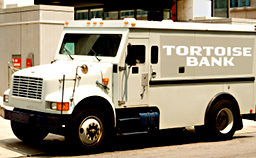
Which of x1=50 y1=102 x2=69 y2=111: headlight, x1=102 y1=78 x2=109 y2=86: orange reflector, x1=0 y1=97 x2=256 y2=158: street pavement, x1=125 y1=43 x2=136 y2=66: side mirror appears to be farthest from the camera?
x1=125 y1=43 x2=136 y2=66: side mirror

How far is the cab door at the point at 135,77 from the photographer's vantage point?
1050cm

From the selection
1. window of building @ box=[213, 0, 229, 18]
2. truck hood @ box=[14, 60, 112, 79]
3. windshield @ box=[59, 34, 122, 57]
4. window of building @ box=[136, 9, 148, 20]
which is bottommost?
truck hood @ box=[14, 60, 112, 79]

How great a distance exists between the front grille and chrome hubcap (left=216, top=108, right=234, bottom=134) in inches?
170

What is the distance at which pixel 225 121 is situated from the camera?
12.2 m

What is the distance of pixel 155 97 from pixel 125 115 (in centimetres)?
81

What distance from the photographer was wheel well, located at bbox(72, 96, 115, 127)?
32.2 feet

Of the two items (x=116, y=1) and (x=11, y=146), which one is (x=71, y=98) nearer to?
(x=11, y=146)

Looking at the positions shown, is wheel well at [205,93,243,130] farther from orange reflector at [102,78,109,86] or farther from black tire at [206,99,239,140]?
orange reflector at [102,78,109,86]

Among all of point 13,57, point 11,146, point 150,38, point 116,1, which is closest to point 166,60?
point 150,38

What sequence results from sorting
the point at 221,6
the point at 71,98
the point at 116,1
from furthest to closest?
the point at 221,6
the point at 116,1
the point at 71,98

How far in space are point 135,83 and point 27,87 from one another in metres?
2.11

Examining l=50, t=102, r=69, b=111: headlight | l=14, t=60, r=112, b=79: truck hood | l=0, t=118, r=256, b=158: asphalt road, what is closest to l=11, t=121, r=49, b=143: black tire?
l=0, t=118, r=256, b=158: asphalt road

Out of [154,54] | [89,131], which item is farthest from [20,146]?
[154,54]

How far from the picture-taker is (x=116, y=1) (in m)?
23.9
